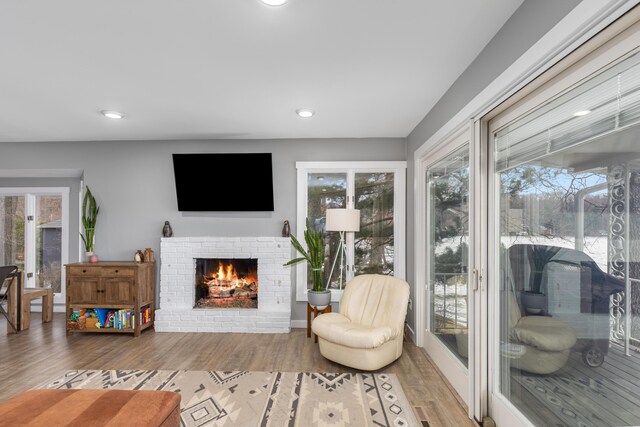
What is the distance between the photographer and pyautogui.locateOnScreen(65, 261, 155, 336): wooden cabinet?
3938 mm

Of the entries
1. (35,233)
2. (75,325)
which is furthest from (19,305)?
(35,233)

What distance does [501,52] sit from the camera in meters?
1.88

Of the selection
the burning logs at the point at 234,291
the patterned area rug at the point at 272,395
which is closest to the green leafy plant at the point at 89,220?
the burning logs at the point at 234,291

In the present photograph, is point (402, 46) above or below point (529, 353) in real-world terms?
above

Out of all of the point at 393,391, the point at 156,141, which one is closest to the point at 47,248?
the point at 156,141

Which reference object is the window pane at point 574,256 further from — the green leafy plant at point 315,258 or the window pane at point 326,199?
the window pane at point 326,199

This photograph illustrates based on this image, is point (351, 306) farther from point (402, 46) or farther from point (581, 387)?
point (402, 46)

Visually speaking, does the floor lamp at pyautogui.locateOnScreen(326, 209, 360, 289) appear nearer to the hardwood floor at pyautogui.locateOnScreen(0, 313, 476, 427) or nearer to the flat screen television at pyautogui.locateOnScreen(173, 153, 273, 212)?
the flat screen television at pyautogui.locateOnScreen(173, 153, 273, 212)

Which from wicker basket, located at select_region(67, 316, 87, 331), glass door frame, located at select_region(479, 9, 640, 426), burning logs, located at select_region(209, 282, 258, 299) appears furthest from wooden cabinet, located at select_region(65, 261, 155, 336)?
glass door frame, located at select_region(479, 9, 640, 426)

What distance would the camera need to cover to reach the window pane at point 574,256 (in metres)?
1.26

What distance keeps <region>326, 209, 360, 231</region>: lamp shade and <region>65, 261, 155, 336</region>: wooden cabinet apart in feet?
8.00

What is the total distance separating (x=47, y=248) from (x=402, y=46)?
5.95m

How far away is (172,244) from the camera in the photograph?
14.3 ft

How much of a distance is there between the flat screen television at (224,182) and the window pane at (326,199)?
0.54 m
